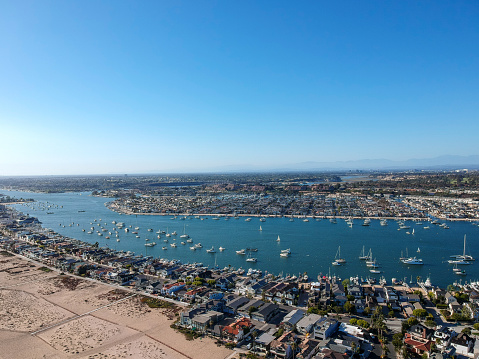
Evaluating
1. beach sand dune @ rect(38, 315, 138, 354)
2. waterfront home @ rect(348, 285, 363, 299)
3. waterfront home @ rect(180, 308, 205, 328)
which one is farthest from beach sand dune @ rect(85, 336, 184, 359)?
waterfront home @ rect(348, 285, 363, 299)

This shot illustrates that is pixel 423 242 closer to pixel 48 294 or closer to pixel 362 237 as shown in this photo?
pixel 362 237

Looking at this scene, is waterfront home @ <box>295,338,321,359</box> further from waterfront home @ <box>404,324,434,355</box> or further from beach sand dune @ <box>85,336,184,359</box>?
beach sand dune @ <box>85,336,184,359</box>

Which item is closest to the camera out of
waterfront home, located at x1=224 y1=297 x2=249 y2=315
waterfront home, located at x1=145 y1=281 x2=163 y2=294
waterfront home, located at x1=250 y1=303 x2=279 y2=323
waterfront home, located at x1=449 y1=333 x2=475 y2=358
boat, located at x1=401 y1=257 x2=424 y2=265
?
waterfront home, located at x1=449 y1=333 x2=475 y2=358

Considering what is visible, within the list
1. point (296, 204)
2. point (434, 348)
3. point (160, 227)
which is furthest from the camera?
point (296, 204)

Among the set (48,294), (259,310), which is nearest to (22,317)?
(48,294)

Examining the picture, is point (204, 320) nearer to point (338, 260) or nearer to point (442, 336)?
point (442, 336)

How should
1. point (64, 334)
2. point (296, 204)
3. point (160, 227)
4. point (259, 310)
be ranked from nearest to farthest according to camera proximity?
point (64, 334) < point (259, 310) < point (160, 227) < point (296, 204)

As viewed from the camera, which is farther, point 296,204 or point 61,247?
point 296,204
